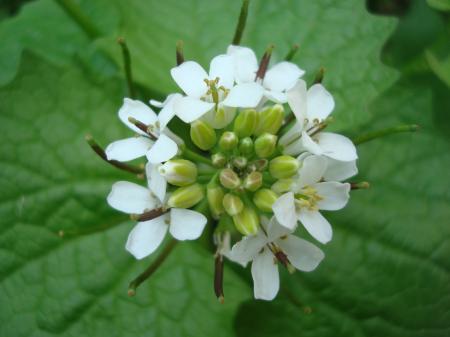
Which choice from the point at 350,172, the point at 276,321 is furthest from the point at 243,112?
the point at 276,321

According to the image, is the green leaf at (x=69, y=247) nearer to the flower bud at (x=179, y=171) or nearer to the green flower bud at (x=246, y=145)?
the flower bud at (x=179, y=171)

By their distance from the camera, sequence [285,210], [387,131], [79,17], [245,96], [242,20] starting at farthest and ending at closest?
[79,17]
[242,20]
[387,131]
[245,96]
[285,210]

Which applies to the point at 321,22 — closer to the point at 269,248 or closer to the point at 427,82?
the point at 427,82

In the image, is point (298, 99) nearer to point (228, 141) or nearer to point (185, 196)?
point (228, 141)

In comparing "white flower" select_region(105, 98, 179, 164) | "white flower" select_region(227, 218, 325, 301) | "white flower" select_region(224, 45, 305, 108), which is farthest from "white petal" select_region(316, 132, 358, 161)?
"white flower" select_region(105, 98, 179, 164)

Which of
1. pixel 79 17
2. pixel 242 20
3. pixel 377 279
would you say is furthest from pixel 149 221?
pixel 79 17

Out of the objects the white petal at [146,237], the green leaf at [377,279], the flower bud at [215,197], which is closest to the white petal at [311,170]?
the flower bud at [215,197]

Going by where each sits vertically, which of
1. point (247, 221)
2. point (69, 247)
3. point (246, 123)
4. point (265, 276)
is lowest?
point (69, 247)

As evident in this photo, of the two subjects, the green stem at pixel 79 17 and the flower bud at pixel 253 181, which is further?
the green stem at pixel 79 17

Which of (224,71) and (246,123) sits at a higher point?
(224,71)
